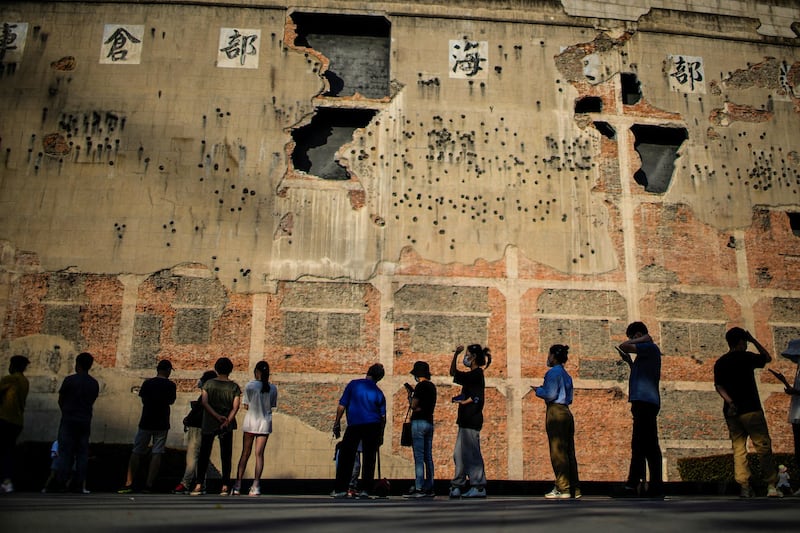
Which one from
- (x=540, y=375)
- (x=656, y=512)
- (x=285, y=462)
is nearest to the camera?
(x=656, y=512)

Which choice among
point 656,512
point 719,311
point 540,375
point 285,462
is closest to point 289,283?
point 285,462

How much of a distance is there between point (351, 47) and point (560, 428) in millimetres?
10698

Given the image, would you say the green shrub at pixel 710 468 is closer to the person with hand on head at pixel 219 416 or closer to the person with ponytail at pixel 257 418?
the person with ponytail at pixel 257 418

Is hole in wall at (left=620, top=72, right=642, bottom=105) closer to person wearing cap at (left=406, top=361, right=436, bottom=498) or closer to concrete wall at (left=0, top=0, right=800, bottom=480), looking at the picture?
concrete wall at (left=0, top=0, right=800, bottom=480)

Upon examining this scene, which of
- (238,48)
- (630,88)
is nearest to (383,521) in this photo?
(238,48)

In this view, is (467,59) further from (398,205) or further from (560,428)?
(560,428)

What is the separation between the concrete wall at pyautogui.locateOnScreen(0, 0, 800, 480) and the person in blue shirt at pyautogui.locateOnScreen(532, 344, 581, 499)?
5792 millimetres

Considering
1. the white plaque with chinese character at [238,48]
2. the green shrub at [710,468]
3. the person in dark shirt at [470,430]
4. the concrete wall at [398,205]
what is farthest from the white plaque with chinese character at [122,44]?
the green shrub at [710,468]

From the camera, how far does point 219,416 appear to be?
27.0 feet

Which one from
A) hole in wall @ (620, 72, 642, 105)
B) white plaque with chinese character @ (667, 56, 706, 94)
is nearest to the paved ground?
hole in wall @ (620, 72, 642, 105)

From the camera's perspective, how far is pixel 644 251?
14375mm

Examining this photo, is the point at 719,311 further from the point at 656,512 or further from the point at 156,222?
the point at 656,512

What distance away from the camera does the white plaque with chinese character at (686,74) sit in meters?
15.6

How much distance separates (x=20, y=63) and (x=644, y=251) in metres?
13.0
